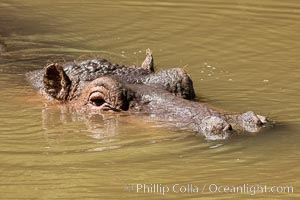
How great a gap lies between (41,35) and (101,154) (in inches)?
232

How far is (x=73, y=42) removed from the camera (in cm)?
1366

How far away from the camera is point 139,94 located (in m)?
9.45

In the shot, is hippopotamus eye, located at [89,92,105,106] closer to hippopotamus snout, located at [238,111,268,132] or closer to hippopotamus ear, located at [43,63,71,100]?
hippopotamus ear, located at [43,63,71,100]

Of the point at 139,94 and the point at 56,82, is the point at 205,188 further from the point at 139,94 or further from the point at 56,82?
the point at 56,82

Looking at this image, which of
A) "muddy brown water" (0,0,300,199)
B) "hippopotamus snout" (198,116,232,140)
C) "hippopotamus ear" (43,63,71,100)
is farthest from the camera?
"hippopotamus ear" (43,63,71,100)

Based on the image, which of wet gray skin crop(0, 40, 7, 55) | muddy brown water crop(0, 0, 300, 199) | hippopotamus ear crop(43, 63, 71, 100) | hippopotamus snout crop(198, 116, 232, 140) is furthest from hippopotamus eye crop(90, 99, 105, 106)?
wet gray skin crop(0, 40, 7, 55)

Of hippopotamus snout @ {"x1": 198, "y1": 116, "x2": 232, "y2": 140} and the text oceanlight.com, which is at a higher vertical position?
hippopotamus snout @ {"x1": 198, "y1": 116, "x2": 232, "y2": 140}

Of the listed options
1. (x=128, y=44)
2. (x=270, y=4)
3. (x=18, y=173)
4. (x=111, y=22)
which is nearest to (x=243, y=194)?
(x=18, y=173)

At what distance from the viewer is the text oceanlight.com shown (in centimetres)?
731

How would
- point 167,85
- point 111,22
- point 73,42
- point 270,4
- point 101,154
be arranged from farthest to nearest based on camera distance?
point 270,4 < point 111,22 < point 73,42 < point 167,85 < point 101,154

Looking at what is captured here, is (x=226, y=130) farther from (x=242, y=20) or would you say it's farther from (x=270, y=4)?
(x=270, y=4)

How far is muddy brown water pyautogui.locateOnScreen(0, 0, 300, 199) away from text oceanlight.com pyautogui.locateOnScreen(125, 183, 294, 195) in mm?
18

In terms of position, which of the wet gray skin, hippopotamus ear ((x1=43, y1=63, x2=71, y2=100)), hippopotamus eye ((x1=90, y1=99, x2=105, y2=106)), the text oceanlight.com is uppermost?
the wet gray skin

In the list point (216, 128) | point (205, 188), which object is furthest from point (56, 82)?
point (205, 188)
